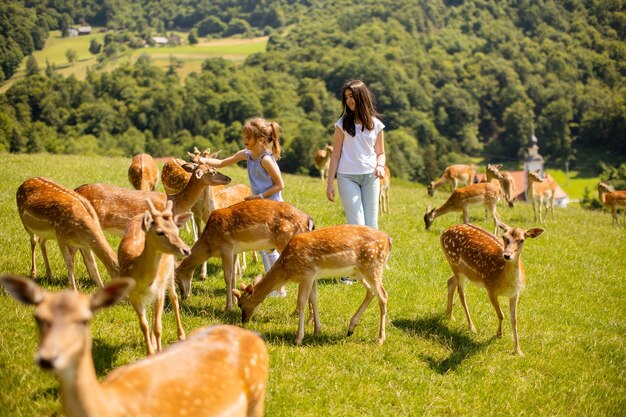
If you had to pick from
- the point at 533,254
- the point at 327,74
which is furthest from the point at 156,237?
the point at 327,74

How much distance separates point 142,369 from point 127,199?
5296 mm

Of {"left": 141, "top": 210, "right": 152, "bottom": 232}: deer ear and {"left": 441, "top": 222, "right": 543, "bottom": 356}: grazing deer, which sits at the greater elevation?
{"left": 141, "top": 210, "right": 152, "bottom": 232}: deer ear

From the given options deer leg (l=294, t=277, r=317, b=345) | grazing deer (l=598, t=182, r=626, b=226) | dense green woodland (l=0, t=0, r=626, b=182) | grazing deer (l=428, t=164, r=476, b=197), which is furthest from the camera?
dense green woodland (l=0, t=0, r=626, b=182)

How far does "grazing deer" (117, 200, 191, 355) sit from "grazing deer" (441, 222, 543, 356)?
4147mm

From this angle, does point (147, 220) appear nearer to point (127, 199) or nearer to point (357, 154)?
point (127, 199)

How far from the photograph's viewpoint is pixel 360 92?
8227mm

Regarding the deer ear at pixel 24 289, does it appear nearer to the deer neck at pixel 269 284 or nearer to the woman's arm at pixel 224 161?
the deer neck at pixel 269 284

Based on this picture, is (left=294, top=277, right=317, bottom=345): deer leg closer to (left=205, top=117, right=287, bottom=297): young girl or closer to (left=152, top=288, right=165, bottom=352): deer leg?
(left=205, top=117, right=287, bottom=297): young girl

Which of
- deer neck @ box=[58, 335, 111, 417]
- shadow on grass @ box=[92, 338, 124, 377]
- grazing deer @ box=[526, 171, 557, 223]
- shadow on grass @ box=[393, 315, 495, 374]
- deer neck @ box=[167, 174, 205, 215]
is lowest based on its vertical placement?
grazing deer @ box=[526, 171, 557, 223]

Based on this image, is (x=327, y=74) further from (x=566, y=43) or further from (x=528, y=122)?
(x=566, y=43)

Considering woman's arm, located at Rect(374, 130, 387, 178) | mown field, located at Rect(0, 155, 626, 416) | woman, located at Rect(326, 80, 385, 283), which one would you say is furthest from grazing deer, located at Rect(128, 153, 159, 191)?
woman's arm, located at Rect(374, 130, 387, 178)

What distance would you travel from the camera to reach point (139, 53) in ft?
425

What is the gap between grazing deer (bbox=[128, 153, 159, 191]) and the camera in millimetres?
12555

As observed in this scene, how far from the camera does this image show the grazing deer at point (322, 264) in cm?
696
